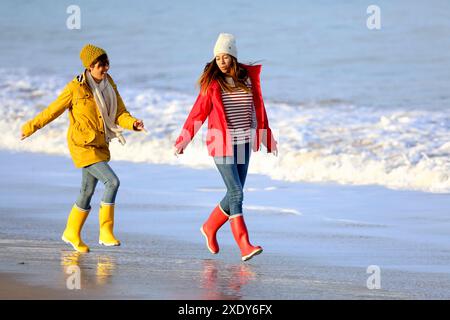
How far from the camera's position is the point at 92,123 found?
26.6 ft

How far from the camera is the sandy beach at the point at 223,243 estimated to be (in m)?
6.72

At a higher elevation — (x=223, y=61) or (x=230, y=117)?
(x=223, y=61)

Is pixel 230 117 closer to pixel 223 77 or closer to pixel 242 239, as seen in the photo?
pixel 223 77

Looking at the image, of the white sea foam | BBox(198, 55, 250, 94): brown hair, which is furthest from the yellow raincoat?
the white sea foam

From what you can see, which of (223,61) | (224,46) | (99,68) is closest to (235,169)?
(223,61)

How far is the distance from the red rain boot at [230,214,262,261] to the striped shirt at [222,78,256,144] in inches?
21.1

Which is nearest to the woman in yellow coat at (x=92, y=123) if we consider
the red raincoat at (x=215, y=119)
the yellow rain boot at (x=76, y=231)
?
the yellow rain boot at (x=76, y=231)

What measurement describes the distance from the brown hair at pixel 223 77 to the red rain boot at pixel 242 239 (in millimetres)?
877

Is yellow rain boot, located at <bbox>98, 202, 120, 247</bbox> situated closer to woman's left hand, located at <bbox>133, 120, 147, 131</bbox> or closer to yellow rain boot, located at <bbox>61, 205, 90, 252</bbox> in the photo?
yellow rain boot, located at <bbox>61, 205, 90, 252</bbox>

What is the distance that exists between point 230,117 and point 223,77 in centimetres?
28

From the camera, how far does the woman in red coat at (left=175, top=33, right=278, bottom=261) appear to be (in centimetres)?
778
